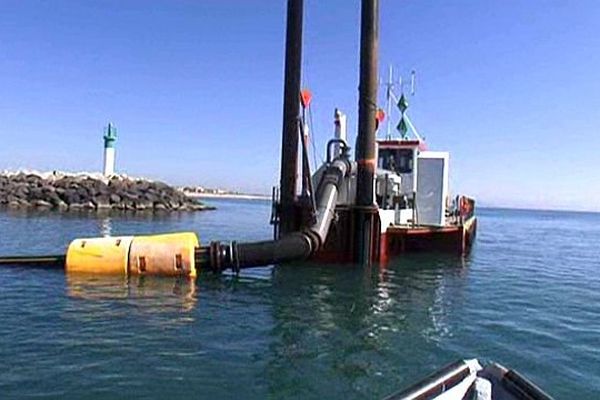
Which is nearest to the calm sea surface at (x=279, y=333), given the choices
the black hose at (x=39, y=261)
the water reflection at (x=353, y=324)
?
the water reflection at (x=353, y=324)

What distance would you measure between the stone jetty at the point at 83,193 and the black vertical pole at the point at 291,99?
41.2 metres

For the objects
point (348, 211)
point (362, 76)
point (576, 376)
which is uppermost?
point (362, 76)

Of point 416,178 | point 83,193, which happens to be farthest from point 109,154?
point 416,178

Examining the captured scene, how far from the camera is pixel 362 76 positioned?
19.7 m

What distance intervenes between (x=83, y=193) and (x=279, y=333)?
176 ft

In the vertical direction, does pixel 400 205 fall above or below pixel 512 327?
above

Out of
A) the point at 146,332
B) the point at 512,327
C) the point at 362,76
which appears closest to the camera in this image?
the point at 146,332

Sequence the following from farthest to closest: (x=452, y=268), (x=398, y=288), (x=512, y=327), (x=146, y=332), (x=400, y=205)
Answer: (x=400, y=205) → (x=452, y=268) → (x=398, y=288) → (x=512, y=327) → (x=146, y=332)

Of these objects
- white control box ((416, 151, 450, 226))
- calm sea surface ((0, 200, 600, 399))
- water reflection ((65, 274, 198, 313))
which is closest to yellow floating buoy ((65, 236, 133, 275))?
water reflection ((65, 274, 198, 313))

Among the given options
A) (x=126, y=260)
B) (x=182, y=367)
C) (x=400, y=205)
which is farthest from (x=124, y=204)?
(x=182, y=367)

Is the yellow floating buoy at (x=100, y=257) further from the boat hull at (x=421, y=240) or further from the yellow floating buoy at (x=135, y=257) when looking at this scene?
the boat hull at (x=421, y=240)

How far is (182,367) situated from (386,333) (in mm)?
4519

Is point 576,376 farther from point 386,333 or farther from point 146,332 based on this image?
point 146,332

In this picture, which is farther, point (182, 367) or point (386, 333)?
point (386, 333)
